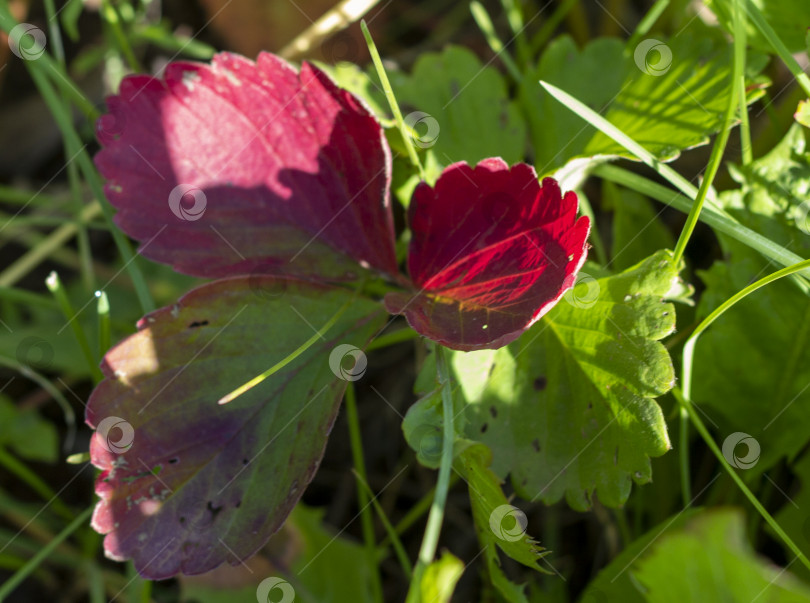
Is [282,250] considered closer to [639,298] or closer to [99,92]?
[639,298]

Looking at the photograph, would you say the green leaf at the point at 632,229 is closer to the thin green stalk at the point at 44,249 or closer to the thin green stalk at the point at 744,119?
the thin green stalk at the point at 744,119

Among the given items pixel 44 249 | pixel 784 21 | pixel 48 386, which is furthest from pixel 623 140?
pixel 44 249

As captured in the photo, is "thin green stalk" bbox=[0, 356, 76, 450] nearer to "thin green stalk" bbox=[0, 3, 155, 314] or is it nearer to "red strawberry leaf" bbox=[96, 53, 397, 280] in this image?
"thin green stalk" bbox=[0, 3, 155, 314]

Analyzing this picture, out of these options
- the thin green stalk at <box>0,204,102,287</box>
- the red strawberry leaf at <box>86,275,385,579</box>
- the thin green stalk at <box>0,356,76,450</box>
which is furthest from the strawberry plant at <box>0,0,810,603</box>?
the thin green stalk at <box>0,204,102,287</box>

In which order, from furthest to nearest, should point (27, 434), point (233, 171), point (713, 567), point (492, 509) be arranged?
point (27, 434)
point (233, 171)
point (492, 509)
point (713, 567)

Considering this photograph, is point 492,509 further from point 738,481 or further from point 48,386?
point 48,386

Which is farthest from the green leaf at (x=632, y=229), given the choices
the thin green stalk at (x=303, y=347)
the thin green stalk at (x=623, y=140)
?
the thin green stalk at (x=303, y=347)
